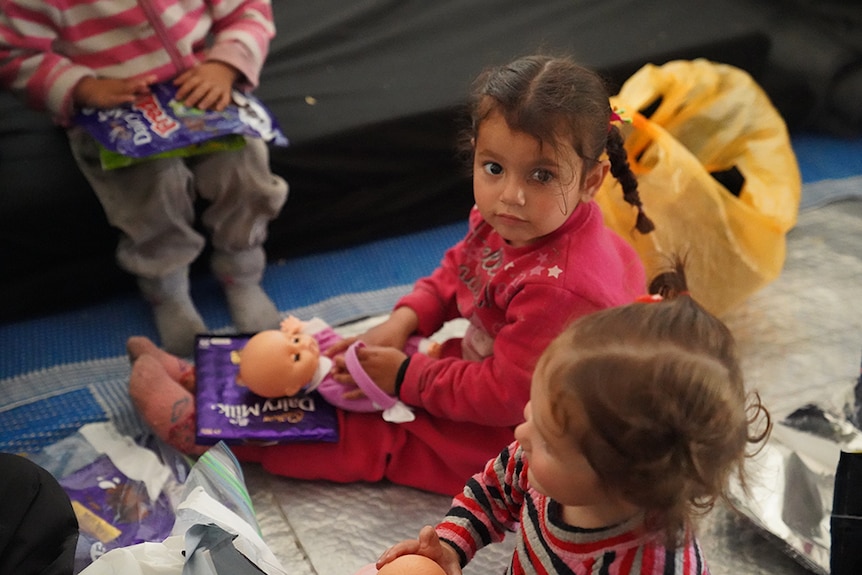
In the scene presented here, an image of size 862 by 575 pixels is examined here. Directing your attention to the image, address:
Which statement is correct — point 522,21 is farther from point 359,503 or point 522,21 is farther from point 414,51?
point 359,503

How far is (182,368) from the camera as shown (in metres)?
1.26

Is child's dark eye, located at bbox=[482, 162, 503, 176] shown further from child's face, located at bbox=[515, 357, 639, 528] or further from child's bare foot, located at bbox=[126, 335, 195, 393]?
child's bare foot, located at bbox=[126, 335, 195, 393]

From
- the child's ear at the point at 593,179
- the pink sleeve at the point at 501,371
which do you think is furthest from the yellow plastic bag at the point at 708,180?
the pink sleeve at the point at 501,371

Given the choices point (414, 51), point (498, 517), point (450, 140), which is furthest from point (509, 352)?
point (414, 51)

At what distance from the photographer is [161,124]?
126 cm

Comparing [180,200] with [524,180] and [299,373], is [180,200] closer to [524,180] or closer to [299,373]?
[299,373]

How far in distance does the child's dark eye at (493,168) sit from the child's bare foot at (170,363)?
54 cm

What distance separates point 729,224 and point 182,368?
87cm

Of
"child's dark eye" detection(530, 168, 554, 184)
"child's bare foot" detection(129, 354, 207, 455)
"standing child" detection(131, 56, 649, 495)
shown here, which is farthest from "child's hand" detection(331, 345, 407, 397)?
"child's dark eye" detection(530, 168, 554, 184)

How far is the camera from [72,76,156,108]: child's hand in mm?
1258

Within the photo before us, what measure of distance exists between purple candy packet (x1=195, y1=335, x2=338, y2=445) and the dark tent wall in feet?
1.32

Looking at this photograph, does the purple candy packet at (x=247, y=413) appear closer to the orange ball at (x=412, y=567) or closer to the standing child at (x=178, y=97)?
the standing child at (x=178, y=97)

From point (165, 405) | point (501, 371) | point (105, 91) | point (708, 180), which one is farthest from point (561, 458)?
point (105, 91)

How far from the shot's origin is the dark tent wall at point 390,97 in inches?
56.0
